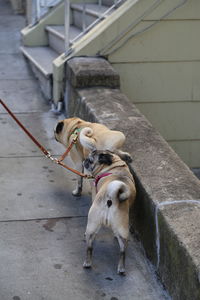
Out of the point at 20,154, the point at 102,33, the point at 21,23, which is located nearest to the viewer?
the point at 20,154

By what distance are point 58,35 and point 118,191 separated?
5.39m

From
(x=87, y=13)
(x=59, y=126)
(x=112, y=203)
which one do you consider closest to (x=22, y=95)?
(x=87, y=13)

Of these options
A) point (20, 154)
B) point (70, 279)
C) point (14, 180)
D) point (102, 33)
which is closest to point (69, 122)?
point (14, 180)

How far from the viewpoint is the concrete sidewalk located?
3648mm

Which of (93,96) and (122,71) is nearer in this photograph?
(93,96)

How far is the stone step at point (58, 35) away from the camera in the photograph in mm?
8352

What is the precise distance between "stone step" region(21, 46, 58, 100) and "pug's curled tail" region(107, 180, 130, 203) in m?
4.07

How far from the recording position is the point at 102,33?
673 cm

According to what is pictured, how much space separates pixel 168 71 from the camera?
23.6ft

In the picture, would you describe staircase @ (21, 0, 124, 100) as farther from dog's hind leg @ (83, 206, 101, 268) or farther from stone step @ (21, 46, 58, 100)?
dog's hind leg @ (83, 206, 101, 268)

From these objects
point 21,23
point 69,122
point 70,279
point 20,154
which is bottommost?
point 21,23

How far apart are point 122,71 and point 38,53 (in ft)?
8.12

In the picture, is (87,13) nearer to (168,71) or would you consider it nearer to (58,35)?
(58,35)

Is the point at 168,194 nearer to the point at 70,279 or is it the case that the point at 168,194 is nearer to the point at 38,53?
the point at 70,279
